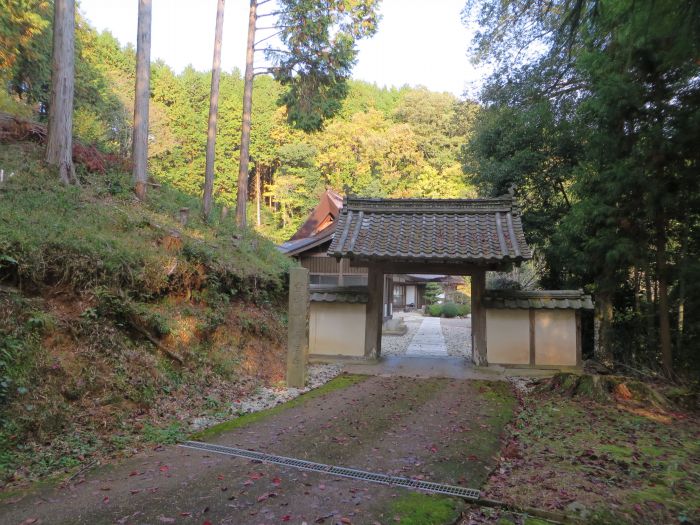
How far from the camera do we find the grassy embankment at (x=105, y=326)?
4566mm

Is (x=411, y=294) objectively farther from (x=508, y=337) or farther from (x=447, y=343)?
(x=508, y=337)

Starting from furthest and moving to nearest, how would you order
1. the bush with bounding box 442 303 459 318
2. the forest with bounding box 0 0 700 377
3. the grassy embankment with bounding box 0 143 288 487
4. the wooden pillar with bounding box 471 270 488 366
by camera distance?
the bush with bounding box 442 303 459 318, the wooden pillar with bounding box 471 270 488 366, the forest with bounding box 0 0 700 377, the grassy embankment with bounding box 0 143 288 487

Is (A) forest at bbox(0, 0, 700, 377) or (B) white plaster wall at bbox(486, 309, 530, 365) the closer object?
(A) forest at bbox(0, 0, 700, 377)

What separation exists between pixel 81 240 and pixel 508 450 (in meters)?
6.12

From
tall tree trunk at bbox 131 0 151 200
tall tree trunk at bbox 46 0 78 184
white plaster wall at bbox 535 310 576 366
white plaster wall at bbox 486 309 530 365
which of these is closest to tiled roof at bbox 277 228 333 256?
tall tree trunk at bbox 131 0 151 200

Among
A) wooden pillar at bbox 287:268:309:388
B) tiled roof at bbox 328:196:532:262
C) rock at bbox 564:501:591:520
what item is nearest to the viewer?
rock at bbox 564:501:591:520

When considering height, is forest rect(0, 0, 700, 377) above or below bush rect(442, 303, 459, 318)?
above

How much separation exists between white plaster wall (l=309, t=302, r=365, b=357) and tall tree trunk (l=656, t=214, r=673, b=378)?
5764 millimetres

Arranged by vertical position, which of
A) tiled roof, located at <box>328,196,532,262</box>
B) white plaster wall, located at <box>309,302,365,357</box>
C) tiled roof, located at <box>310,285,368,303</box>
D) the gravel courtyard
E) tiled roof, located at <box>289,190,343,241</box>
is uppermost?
tiled roof, located at <box>289,190,343,241</box>

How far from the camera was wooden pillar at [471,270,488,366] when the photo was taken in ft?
34.2

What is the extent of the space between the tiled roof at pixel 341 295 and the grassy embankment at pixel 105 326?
44.4 inches

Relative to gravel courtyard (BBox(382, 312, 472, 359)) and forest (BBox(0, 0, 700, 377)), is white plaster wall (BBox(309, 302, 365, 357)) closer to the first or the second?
gravel courtyard (BBox(382, 312, 472, 359))

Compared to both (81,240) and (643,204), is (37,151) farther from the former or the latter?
(643,204)

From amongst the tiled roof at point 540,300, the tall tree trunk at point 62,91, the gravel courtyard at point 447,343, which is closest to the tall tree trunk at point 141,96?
the tall tree trunk at point 62,91
